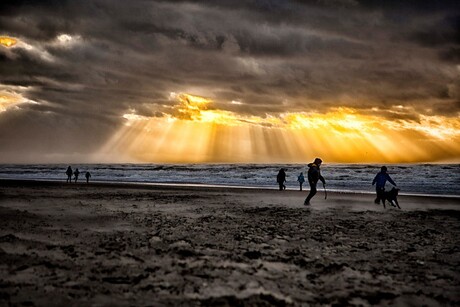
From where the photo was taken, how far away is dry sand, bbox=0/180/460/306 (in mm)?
4887

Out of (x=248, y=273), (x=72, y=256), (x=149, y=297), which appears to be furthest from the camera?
(x=72, y=256)

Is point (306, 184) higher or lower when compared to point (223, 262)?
lower

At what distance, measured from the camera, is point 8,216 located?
11703 mm

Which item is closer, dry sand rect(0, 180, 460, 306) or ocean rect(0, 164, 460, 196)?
dry sand rect(0, 180, 460, 306)

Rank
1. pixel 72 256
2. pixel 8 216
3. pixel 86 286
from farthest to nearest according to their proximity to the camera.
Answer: pixel 8 216, pixel 72 256, pixel 86 286

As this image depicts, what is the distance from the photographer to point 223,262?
659 centimetres

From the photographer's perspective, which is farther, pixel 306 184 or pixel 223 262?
pixel 306 184

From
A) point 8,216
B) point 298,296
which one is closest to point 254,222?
point 298,296

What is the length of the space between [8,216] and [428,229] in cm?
1262

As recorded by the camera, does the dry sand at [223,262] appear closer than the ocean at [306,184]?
Yes

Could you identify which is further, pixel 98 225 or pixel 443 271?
pixel 98 225

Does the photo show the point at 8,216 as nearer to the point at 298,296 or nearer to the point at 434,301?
the point at 298,296

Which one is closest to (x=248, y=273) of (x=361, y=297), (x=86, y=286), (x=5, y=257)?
(x=361, y=297)

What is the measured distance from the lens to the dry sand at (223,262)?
4887 millimetres
